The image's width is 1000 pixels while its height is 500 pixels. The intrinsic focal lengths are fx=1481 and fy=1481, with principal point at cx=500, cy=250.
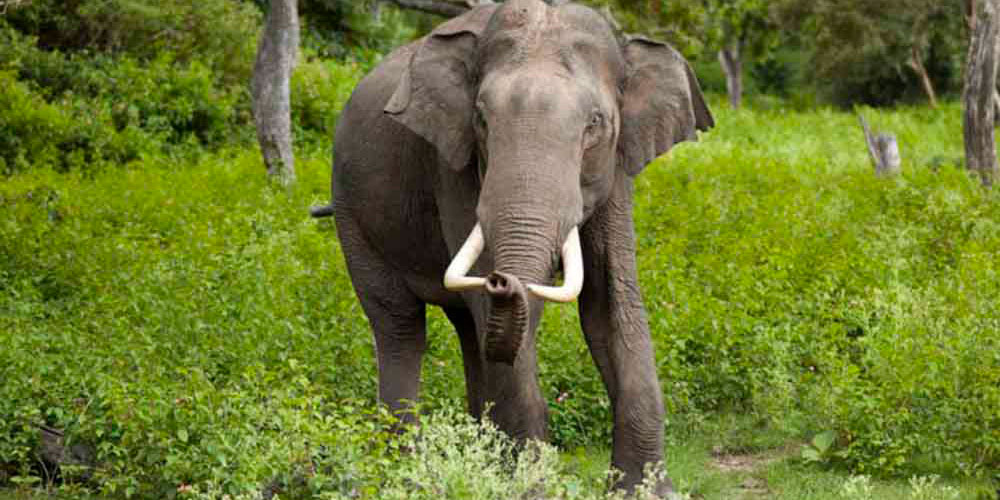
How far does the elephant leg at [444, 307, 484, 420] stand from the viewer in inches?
320

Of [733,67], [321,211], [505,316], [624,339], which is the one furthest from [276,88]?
[733,67]

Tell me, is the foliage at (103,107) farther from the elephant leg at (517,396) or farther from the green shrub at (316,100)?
the elephant leg at (517,396)

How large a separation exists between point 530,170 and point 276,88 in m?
10.1

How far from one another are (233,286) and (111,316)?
932mm

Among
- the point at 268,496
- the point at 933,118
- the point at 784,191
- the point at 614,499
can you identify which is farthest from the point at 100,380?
the point at 933,118

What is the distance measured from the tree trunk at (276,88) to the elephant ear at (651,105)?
9.01 m

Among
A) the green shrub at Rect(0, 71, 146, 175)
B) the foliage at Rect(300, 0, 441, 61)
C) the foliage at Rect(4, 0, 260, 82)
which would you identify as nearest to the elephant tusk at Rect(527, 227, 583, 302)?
the green shrub at Rect(0, 71, 146, 175)

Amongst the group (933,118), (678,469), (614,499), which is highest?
(614,499)

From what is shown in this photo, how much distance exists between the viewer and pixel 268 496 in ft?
20.6

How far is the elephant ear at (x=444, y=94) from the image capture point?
258 inches

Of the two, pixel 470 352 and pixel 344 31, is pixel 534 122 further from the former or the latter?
pixel 344 31

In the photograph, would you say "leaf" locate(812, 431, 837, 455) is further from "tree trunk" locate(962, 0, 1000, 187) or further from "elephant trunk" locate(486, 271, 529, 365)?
"tree trunk" locate(962, 0, 1000, 187)

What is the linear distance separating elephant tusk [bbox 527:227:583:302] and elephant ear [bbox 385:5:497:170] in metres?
0.77

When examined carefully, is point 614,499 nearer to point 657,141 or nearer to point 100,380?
point 657,141
